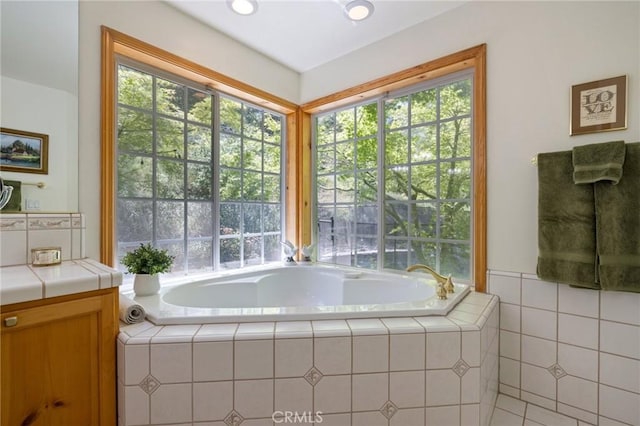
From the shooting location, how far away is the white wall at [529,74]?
4.52 ft

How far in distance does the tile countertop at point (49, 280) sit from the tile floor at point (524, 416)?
6.37 ft

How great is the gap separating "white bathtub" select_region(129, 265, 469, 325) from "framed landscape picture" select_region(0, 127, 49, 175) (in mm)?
824

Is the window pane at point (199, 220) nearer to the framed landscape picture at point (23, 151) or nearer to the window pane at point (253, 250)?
the window pane at point (253, 250)

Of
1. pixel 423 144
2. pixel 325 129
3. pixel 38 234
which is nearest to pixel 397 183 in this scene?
pixel 423 144

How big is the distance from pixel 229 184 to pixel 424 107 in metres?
1.69

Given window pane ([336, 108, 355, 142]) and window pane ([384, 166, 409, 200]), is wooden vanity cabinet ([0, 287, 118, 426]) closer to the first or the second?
window pane ([384, 166, 409, 200])

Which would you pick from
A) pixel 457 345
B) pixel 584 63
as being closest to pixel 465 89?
pixel 584 63

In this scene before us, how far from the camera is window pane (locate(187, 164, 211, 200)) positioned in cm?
214

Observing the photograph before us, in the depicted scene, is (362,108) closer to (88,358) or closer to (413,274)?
(413,274)

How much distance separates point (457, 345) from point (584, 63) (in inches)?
62.0

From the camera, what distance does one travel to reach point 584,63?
4.75 feet

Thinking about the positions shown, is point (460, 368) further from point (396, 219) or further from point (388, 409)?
point (396, 219)

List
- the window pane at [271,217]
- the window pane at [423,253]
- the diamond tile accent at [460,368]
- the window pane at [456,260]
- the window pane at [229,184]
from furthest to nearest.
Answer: the window pane at [271,217] → the window pane at [229,184] → the window pane at [423,253] → the window pane at [456,260] → the diamond tile accent at [460,368]

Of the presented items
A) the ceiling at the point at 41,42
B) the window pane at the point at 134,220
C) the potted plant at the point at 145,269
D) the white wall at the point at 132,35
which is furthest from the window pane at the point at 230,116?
the potted plant at the point at 145,269
